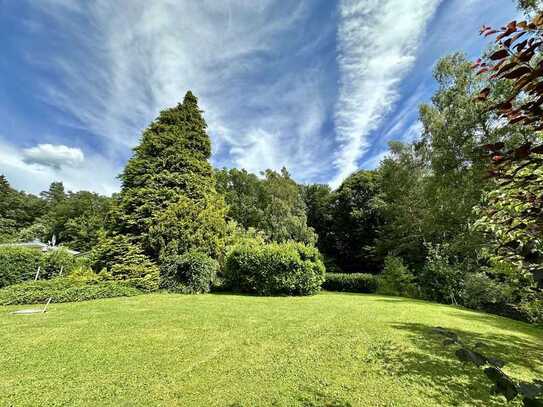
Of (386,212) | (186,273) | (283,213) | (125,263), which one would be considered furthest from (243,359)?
Result: (386,212)

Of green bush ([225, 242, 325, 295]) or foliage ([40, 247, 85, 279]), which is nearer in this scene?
green bush ([225, 242, 325, 295])

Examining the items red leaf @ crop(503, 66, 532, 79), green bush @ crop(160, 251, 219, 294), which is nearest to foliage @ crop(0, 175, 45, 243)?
green bush @ crop(160, 251, 219, 294)

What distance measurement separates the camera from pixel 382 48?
767 cm

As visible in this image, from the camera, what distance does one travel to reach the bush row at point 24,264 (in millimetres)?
11148

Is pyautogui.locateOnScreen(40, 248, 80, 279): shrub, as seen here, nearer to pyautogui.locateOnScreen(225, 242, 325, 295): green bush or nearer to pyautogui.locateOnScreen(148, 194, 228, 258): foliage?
pyautogui.locateOnScreen(148, 194, 228, 258): foliage

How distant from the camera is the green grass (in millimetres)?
3182

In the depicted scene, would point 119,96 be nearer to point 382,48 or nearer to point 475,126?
point 382,48

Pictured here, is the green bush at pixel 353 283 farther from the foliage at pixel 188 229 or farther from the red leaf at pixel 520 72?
the red leaf at pixel 520 72

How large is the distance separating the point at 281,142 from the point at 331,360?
1509 cm

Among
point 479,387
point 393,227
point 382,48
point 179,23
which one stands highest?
point 179,23

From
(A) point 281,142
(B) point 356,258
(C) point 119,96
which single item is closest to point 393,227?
(B) point 356,258

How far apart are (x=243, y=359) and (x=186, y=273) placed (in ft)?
24.9

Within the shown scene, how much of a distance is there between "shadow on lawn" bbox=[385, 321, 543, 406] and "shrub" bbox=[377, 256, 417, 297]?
326 inches

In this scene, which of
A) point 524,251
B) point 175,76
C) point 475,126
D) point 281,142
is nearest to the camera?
point 524,251
